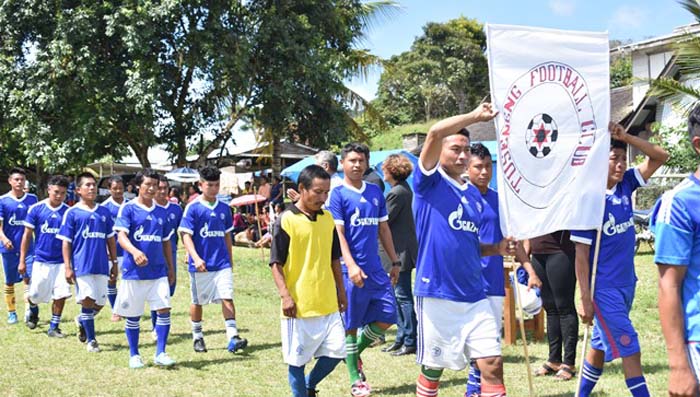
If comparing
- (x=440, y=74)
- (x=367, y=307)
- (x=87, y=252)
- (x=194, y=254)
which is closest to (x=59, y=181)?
(x=87, y=252)

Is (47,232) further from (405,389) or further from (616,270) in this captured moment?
(616,270)

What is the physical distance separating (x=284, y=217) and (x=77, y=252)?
15.2 ft

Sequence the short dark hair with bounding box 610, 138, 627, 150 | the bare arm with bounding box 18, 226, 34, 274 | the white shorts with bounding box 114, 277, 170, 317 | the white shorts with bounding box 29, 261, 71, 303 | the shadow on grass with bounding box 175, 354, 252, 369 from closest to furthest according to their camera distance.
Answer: the short dark hair with bounding box 610, 138, 627, 150
the white shorts with bounding box 114, 277, 170, 317
the shadow on grass with bounding box 175, 354, 252, 369
the white shorts with bounding box 29, 261, 71, 303
the bare arm with bounding box 18, 226, 34, 274

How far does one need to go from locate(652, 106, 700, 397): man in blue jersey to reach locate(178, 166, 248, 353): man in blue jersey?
600cm

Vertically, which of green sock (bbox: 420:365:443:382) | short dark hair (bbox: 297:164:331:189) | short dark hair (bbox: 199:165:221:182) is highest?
short dark hair (bbox: 199:165:221:182)

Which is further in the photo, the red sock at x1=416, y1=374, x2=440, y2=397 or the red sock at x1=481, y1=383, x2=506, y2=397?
the red sock at x1=416, y1=374, x2=440, y2=397

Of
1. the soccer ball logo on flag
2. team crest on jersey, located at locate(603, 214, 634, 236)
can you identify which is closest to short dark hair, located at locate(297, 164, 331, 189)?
the soccer ball logo on flag

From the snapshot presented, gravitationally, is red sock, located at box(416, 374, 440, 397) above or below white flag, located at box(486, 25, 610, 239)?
below

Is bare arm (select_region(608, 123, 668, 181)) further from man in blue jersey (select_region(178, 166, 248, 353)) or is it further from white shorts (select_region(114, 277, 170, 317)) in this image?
white shorts (select_region(114, 277, 170, 317))

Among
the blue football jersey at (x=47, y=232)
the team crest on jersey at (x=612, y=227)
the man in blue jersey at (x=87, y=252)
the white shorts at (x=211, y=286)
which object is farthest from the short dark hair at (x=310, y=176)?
the blue football jersey at (x=47, y=232)

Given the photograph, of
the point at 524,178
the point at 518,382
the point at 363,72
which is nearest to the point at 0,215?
the point at 518,382

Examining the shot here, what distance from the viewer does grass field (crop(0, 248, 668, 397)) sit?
6.97 metres

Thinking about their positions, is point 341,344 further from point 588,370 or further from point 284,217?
point 588,370

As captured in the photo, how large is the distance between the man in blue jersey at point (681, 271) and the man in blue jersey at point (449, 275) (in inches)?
70.5
